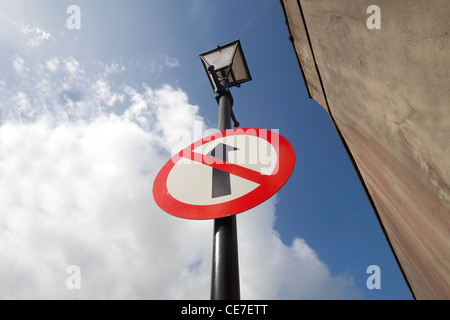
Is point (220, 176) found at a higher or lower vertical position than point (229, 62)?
lower

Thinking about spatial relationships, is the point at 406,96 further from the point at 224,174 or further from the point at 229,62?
the point at 229,62

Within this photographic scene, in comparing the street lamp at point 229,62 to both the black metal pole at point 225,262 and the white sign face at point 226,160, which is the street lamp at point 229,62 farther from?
the black metal pole at point 225,262

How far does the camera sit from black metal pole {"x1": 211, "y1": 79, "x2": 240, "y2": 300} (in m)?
0.91

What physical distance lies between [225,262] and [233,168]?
0.61 metres

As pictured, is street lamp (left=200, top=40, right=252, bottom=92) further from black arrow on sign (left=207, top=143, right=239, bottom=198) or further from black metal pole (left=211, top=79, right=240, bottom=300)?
black metal pole (left=211, top=79, right=240, bottom=300)

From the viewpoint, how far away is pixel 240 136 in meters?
1.62

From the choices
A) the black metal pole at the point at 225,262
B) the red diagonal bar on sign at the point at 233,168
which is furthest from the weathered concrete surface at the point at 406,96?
the black metal pole at the point at 225,262

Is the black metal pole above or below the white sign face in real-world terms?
below

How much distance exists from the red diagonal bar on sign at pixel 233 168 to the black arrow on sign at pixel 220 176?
29mm

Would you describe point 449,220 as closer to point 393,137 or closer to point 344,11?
point 393,137

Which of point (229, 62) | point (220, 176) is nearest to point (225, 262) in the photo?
point (220, 176)

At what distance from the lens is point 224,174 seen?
4.68ft

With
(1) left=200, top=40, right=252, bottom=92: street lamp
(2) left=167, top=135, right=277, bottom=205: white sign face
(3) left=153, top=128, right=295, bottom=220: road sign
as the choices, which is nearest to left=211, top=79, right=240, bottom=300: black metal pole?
(3) left=153, top=128, right=295, bottom=220: road sign
